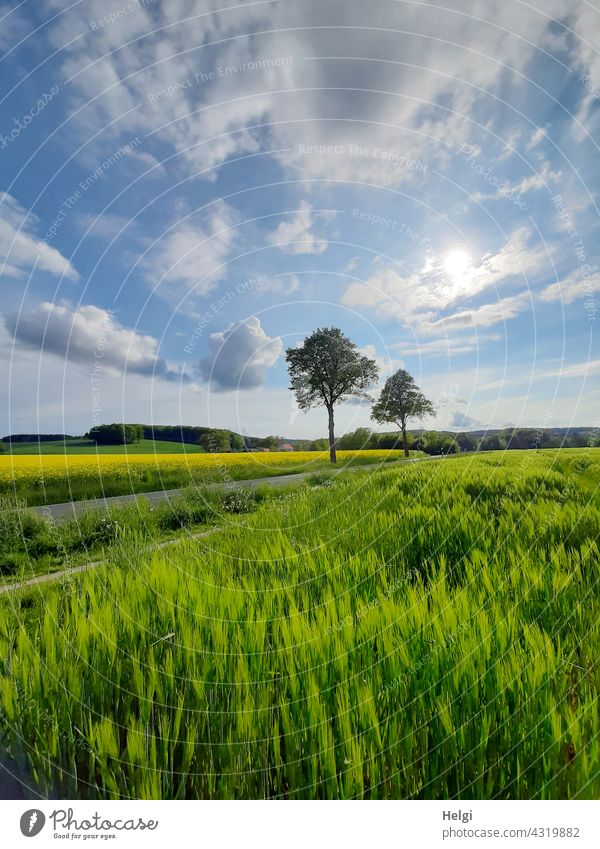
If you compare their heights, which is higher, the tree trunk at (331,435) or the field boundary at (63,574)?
the tree trunk at (331,435)

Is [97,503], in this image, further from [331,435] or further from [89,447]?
[331,435]

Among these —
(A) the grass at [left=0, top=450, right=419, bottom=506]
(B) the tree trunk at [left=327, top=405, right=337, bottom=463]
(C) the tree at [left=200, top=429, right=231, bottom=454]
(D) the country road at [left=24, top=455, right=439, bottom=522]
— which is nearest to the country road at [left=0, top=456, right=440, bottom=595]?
(D) the country road at [left=24, top=455, right=439, bottom=522]

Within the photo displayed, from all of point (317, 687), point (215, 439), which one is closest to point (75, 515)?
point (317, 687)

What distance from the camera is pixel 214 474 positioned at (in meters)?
15.6

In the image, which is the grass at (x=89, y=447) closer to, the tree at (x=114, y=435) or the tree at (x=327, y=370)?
the tree at (x=114, y=435)

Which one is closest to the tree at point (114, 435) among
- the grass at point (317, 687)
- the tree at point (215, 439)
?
the tree at point (215, 439)

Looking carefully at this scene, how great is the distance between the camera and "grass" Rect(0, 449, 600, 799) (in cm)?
176

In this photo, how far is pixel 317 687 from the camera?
80.0 inches

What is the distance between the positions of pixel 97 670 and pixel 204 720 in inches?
32.9

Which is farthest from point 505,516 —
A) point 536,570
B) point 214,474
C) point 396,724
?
point 214,474

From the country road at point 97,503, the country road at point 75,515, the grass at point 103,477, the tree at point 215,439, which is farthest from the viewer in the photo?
the tree at point 215,439

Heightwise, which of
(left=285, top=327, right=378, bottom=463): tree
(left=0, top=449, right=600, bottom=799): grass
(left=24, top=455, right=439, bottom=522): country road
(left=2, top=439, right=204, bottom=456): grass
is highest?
(left=285, top=327, right=378, bottom=463): tree

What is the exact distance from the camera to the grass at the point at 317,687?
1.76 meters

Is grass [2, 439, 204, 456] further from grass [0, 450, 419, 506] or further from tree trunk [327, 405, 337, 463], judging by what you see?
tree trunk [327, 405, 337, 463]
